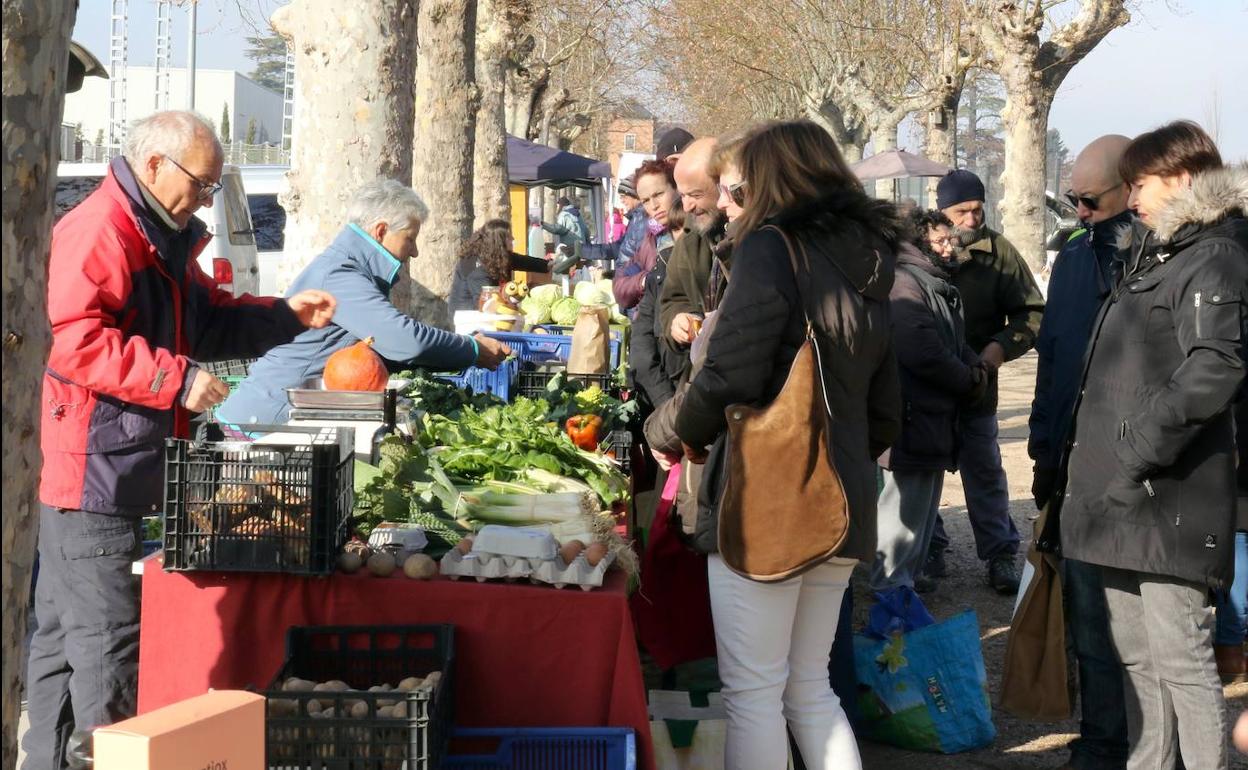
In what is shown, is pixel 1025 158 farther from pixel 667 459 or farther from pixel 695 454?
pixel 695 454

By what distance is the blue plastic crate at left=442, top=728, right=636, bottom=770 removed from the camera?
341 cm

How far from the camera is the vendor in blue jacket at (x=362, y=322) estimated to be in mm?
5230

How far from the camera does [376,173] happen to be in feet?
23.7

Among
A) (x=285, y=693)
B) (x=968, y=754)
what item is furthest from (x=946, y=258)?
(x=285, y=693)

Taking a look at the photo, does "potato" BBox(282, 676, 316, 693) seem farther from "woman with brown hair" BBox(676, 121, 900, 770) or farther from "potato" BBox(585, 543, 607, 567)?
"woman with brown hair" BBox(676, 121, 900, 770)

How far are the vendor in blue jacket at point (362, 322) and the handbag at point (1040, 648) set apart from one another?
2.33 meters

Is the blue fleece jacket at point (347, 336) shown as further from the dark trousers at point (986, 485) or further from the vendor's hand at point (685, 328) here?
the dark trousers at point (986, 485)

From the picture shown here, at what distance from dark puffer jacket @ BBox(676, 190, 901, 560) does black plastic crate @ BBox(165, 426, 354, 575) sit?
0.98m

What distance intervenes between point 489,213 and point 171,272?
12.6 meters

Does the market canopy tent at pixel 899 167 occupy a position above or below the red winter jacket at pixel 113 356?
above

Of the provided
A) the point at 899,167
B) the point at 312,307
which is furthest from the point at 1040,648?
the point at 899,167

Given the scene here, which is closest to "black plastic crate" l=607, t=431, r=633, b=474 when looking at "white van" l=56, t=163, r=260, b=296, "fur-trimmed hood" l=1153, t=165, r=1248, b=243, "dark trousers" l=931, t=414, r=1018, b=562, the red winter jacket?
the red winter jacket

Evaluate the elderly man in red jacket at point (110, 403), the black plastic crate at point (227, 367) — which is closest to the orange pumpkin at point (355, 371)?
the elderly man in red jacket at point (110, 403)

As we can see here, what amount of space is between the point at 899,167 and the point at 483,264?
13228 millimetres
